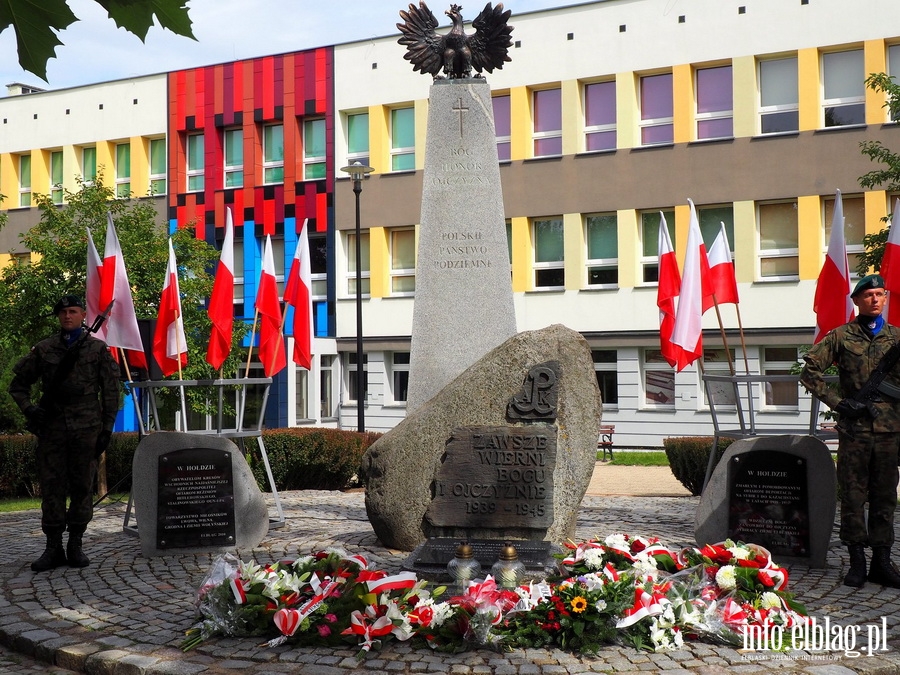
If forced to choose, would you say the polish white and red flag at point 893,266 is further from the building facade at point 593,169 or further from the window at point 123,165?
the window at point 123,165

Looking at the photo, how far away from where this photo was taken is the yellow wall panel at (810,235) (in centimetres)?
2291

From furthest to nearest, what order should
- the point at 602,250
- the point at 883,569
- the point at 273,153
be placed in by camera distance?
the point at 273,153 < the point at 602,250 < the point at 883,569

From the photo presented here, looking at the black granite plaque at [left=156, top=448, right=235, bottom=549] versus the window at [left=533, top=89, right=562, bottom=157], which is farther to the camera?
the window at [left=533, top=89, right=562, bottom=157]

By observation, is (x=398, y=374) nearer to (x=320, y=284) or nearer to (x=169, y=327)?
(x=320, y=284)

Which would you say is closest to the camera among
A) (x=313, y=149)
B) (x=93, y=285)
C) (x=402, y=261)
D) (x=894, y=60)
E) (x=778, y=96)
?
(x=93, y=285)

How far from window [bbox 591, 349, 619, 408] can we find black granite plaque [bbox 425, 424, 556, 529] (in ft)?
61.1

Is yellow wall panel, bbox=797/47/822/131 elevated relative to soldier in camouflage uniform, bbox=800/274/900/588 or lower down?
elevated

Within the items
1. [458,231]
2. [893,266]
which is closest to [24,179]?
[458,231]

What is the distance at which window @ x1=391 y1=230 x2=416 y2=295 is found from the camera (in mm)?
27578

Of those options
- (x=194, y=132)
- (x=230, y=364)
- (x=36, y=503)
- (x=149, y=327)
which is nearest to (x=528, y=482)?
(x=149, y=327)

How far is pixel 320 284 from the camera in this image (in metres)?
28.7

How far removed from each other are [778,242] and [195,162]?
56.3 ft

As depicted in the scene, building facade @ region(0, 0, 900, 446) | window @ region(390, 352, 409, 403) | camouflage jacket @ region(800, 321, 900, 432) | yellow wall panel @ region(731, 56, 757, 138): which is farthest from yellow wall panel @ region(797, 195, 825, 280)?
camouflage jacket @ region(800, 321, 900, 432)

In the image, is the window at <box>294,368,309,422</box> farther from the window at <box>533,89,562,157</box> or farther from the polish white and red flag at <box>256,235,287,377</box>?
the polish white and red flag at <box>256,235,287,377</box>
